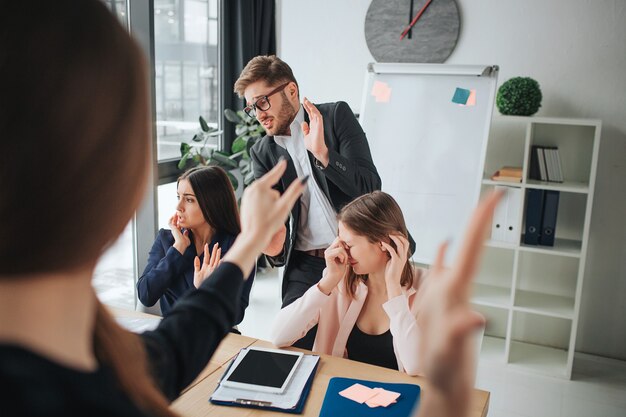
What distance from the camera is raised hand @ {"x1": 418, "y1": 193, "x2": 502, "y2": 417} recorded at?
14.5 inches

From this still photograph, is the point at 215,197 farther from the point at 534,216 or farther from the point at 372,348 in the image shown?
the point at 534,216

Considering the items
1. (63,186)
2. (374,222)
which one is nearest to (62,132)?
(63,186)

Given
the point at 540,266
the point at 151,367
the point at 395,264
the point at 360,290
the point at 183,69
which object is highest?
the point at 183,69

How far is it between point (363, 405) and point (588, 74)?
2.55m

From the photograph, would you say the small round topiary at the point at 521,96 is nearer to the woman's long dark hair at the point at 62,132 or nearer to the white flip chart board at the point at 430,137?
the white flip chart board at the point at 430,137

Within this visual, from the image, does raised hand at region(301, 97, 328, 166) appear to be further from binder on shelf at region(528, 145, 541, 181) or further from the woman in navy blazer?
binder on shelf at region(528, 145, 541, 181)

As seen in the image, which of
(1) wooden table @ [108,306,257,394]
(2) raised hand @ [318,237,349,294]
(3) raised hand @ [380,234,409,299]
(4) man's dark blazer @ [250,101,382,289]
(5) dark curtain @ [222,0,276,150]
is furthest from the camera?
(5) dark curtain @ [222,0,276,150]

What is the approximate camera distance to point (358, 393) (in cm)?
146

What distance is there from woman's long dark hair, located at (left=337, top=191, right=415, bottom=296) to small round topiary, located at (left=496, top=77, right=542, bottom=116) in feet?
4.92

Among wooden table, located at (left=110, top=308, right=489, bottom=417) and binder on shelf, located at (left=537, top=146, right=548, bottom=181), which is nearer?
wooden table, located at (left=110, top=308, right=489, bottom=417)

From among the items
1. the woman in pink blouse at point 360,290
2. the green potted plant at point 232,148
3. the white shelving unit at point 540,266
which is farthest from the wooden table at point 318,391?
the green potted plant at point 232,148

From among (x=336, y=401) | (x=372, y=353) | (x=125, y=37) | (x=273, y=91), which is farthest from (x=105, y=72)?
(x=273, y=91)

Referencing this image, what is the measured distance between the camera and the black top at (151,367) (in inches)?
15.2

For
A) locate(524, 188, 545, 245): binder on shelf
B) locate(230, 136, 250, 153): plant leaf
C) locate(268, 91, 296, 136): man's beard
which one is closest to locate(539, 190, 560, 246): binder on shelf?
locate(524, 188, 545, 245): binder on shelf
